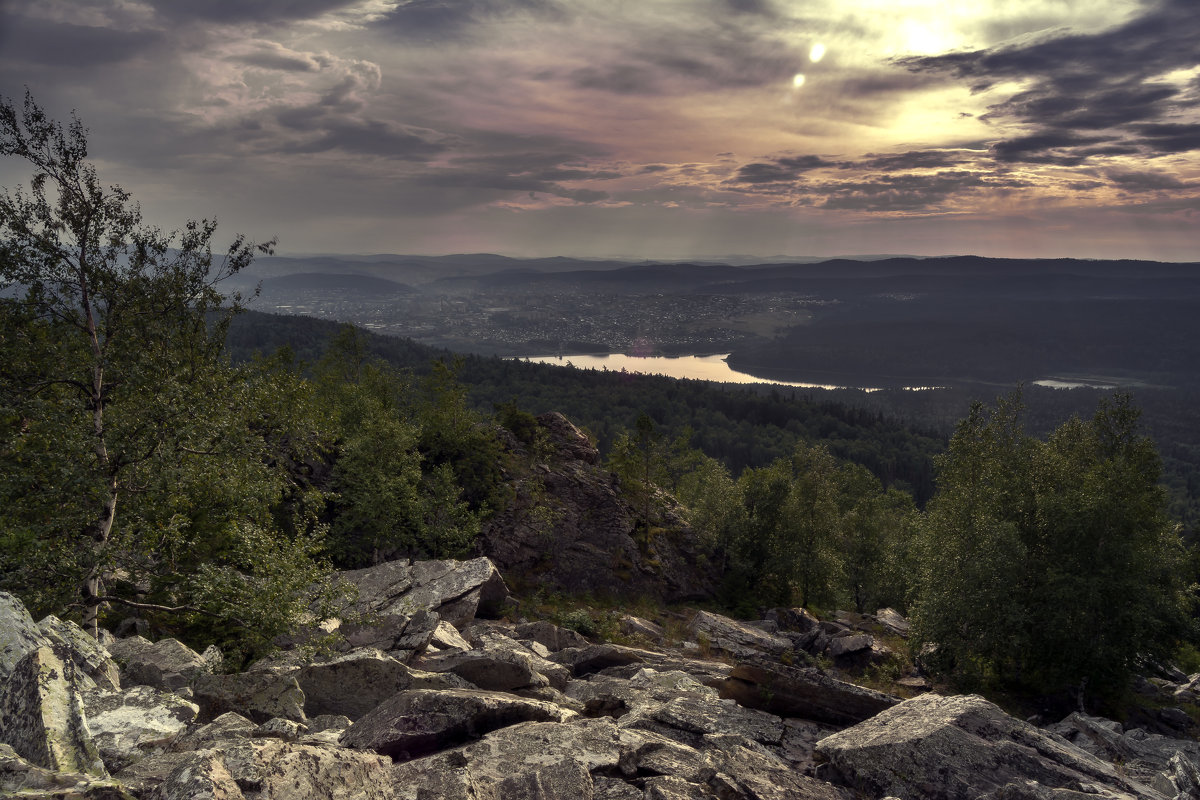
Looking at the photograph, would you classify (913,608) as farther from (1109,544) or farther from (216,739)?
(216,739)

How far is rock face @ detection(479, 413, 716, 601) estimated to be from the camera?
4900 centimetres

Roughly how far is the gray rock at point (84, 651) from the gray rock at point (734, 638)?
98.3 ft

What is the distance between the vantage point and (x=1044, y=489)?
4303cm

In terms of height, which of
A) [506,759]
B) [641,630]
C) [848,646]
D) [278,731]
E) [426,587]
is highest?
[506,759]

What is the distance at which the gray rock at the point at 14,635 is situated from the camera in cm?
1070

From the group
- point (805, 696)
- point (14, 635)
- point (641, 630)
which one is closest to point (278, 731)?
point (14, 635)

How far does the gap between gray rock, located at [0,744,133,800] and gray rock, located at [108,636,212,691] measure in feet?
28.4

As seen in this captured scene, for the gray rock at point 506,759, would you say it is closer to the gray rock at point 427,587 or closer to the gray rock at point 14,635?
the gray rock at point 14,635

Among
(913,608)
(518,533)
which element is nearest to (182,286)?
(518,533)

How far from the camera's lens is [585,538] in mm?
52469

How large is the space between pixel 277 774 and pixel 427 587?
768 inches

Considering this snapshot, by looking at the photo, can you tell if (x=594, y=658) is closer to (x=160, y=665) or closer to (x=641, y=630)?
(x=641, y=630)

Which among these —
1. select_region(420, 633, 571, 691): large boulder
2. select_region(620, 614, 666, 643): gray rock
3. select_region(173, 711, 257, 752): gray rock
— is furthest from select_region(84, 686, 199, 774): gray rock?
select_region(620, 614, 666, 643): gray rock

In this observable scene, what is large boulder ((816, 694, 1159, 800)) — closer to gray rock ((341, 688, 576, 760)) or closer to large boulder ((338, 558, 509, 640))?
gray rock ((341, 688, 576, 760))
